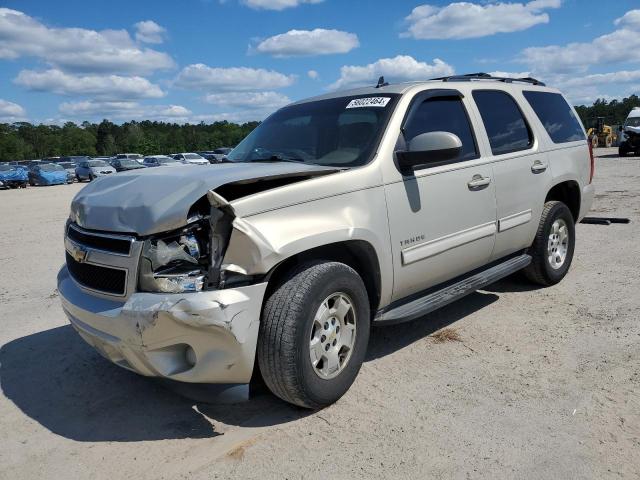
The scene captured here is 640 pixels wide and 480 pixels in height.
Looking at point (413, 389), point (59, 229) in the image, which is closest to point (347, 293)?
point (413, 389)

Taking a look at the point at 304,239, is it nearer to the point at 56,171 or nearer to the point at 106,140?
the point at 56,171

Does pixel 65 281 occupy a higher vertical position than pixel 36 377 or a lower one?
higher

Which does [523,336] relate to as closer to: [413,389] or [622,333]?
[622,333]

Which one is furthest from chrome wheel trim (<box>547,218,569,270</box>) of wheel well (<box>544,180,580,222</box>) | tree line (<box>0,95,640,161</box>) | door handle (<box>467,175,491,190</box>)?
tree line (<box>0,95,640,161</box>)

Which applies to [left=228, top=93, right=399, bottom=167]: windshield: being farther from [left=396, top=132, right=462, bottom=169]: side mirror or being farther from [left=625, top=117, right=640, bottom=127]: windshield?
[left=625, top=117, right=640, bottom=127]: windshield

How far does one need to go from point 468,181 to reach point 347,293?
1529 millimetres

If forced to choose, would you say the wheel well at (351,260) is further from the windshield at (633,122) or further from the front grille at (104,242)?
the windshield at (633,122)

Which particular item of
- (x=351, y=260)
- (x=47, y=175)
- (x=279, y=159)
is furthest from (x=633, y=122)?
(x=47, y=175)

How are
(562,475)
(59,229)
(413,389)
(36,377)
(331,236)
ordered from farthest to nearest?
(59,229), (36,377), (413,389), (331,236), (562,475)

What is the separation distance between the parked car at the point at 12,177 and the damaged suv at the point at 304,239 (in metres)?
31.6

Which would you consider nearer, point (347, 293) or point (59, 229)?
point (347, 293)

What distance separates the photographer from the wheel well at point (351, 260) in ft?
10.1

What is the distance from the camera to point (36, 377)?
3820mm

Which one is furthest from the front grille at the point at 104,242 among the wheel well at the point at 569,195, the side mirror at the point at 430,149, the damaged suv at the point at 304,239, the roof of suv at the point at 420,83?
the wheel well at the point at 569,195
